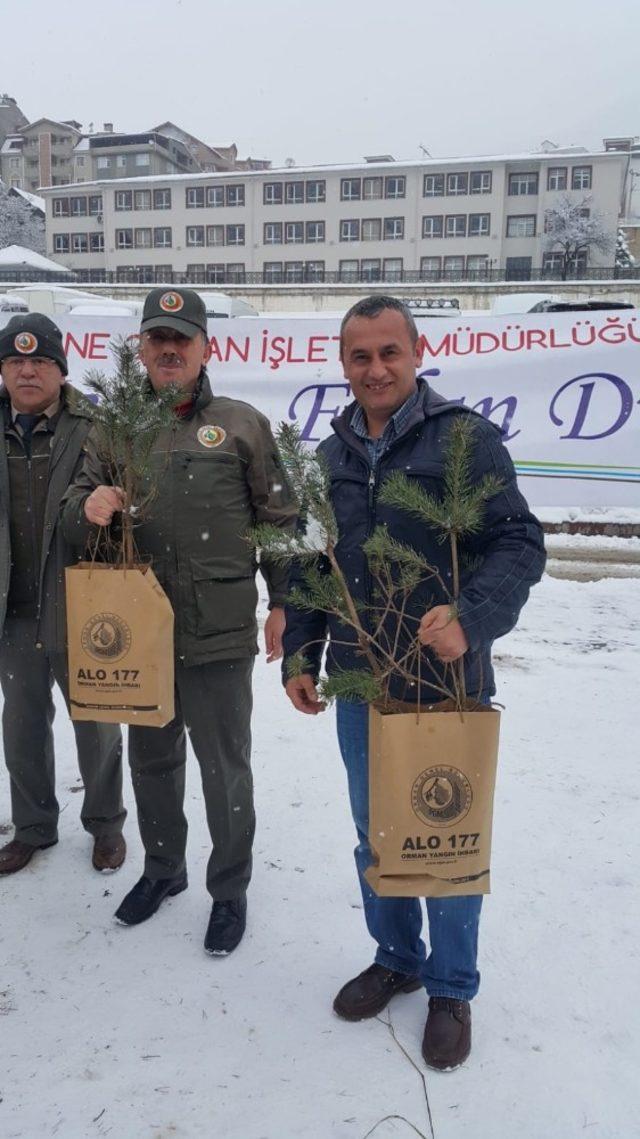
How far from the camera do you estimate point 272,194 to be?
175ft

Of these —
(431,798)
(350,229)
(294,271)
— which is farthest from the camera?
(294,271)

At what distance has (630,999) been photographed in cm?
229

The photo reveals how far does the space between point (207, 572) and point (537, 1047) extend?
1.63m

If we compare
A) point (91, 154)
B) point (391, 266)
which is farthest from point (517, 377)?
point (91, 154)

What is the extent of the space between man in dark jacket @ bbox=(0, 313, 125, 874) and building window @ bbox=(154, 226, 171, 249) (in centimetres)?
5776

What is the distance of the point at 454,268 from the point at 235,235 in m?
15.5

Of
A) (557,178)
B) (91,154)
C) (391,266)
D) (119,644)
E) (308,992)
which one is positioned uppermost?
(91,154)

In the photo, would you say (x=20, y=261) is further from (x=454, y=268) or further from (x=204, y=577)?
(x=204, y=577)

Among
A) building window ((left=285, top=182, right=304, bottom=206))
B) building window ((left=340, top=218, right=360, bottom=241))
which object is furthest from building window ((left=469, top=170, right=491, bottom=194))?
building window ((left=285, top=182, right=304, bottom=206))

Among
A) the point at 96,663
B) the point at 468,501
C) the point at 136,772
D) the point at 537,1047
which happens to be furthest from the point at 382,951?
the point at 468,501

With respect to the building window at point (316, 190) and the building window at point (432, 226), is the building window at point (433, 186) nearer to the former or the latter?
the building window at point (432, 226)

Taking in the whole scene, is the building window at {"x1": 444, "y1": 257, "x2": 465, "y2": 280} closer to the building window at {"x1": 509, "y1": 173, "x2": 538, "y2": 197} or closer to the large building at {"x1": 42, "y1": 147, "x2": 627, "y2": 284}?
the large building at {"x1": 42, "y1": 147, "x2": 627, "y2": 284}

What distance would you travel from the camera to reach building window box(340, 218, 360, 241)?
5225 centimetres

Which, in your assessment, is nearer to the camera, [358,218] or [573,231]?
[573,231]
